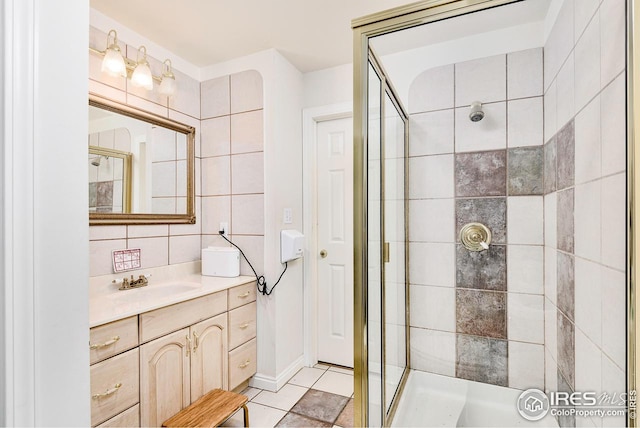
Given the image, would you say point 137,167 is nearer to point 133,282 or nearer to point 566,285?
point 133,282

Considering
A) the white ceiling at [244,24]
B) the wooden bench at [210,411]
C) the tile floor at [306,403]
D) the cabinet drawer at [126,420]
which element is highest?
the white ceiling at [244,24]

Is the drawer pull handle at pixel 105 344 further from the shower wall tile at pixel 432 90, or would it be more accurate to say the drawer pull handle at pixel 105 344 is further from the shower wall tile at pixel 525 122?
the shower wall tile at pixel 525 122

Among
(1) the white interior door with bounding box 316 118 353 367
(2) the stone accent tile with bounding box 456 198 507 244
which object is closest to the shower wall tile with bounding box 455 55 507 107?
(2) the stone accent tile with bounding box 456 198 507 244

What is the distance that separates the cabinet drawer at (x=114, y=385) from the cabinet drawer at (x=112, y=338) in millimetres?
30

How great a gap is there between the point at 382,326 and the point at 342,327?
128cm

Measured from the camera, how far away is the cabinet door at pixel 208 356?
1.79 m

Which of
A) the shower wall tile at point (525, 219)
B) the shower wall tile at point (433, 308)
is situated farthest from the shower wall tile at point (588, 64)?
the shower wall tile at point (433, 308)

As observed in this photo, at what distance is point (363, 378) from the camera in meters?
1.22

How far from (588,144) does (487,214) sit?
1.71 feet

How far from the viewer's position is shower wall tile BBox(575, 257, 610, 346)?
1.02 meters

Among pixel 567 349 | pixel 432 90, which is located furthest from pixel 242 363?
pixel 432 90

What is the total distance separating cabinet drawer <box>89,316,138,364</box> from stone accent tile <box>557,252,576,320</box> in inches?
74.0

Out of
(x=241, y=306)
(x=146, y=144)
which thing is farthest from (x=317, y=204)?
(x=146, y=144)

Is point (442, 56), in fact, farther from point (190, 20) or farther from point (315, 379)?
point (315, 379)
